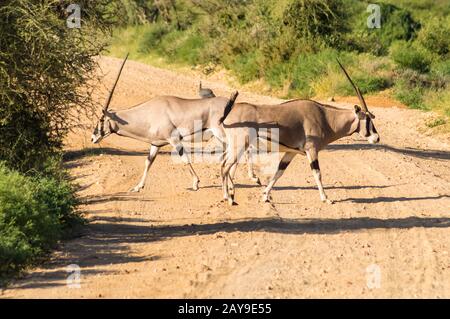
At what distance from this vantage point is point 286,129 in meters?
15.9

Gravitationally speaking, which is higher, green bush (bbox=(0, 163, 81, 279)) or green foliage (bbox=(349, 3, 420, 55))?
green bush (bbox=(0, 163, 81, 279))

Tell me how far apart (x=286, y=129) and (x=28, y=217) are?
17.0ft

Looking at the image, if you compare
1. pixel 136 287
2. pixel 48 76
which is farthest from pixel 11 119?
pixel 136 287

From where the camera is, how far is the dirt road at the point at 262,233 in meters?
10.4

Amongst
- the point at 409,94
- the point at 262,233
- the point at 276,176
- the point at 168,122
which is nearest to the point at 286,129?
the point at 276,176

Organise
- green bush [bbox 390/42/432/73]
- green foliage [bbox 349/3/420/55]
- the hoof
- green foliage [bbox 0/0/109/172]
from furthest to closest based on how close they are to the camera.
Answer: green foliage [bbox 349/3/420/55]
green bush [bbox 390/42/432/73]
the hoof
green foliage [bbox 0/0/109/172]

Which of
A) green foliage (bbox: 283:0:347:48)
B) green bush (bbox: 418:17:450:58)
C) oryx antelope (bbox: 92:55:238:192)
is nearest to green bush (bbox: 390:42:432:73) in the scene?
green bush (bbox: 418:17:450:58)

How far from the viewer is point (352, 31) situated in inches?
1420

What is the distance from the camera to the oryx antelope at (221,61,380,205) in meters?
15.8

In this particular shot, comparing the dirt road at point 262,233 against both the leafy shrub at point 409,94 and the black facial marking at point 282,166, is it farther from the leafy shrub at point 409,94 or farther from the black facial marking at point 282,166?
the leafy shrub at point 409,94

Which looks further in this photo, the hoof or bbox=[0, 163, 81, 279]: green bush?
the hoof

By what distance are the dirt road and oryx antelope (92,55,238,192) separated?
0.78 metres

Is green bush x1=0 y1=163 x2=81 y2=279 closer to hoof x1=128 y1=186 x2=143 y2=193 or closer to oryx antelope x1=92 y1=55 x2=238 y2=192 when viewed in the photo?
hoof x1=128 y1=186 x2=143 y2=193

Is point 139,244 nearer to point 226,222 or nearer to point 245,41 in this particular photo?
point 226,222
